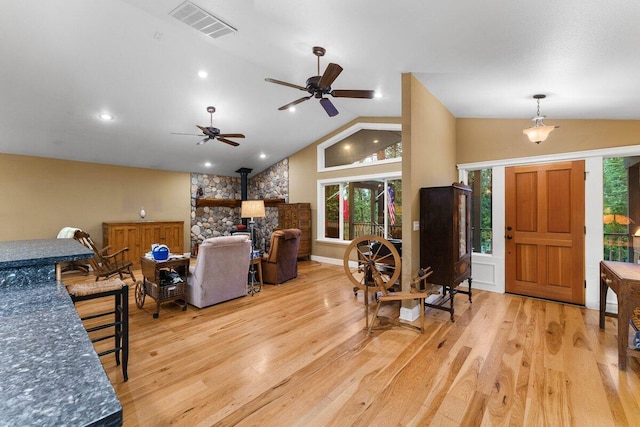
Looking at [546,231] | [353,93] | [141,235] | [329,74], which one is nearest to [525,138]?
[546,231]

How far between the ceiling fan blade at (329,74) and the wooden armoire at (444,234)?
1.77 m

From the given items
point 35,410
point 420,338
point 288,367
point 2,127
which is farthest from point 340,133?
point 35,410

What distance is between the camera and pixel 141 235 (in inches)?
264

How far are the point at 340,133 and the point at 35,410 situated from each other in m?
6.83

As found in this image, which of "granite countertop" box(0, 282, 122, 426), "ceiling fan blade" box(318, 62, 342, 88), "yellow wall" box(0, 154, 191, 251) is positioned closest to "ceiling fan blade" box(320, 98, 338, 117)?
"ceiling fan blade" box(318, 62, 342, 88)

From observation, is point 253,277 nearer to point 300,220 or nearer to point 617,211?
point 300,220

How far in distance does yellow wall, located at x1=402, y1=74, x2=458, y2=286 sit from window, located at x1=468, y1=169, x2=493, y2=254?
1121mm

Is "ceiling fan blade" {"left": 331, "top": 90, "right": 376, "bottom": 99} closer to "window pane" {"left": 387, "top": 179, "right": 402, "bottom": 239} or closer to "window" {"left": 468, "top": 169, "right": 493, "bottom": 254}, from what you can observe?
"window" {"left": 468, "top": 169, "right": 493, "bottom": 254}

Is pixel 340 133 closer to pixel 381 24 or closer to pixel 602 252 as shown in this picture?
pixel 381 24

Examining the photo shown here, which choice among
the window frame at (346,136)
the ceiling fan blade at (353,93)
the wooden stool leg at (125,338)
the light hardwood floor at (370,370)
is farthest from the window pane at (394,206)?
the wooden stool leg at (125,338)

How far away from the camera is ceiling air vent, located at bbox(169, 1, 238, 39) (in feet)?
9.09

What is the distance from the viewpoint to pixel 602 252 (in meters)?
3.79

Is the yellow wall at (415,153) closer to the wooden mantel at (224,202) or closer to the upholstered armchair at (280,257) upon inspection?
the upholstered armchair at (280,257)

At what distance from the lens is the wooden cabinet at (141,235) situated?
635cm
